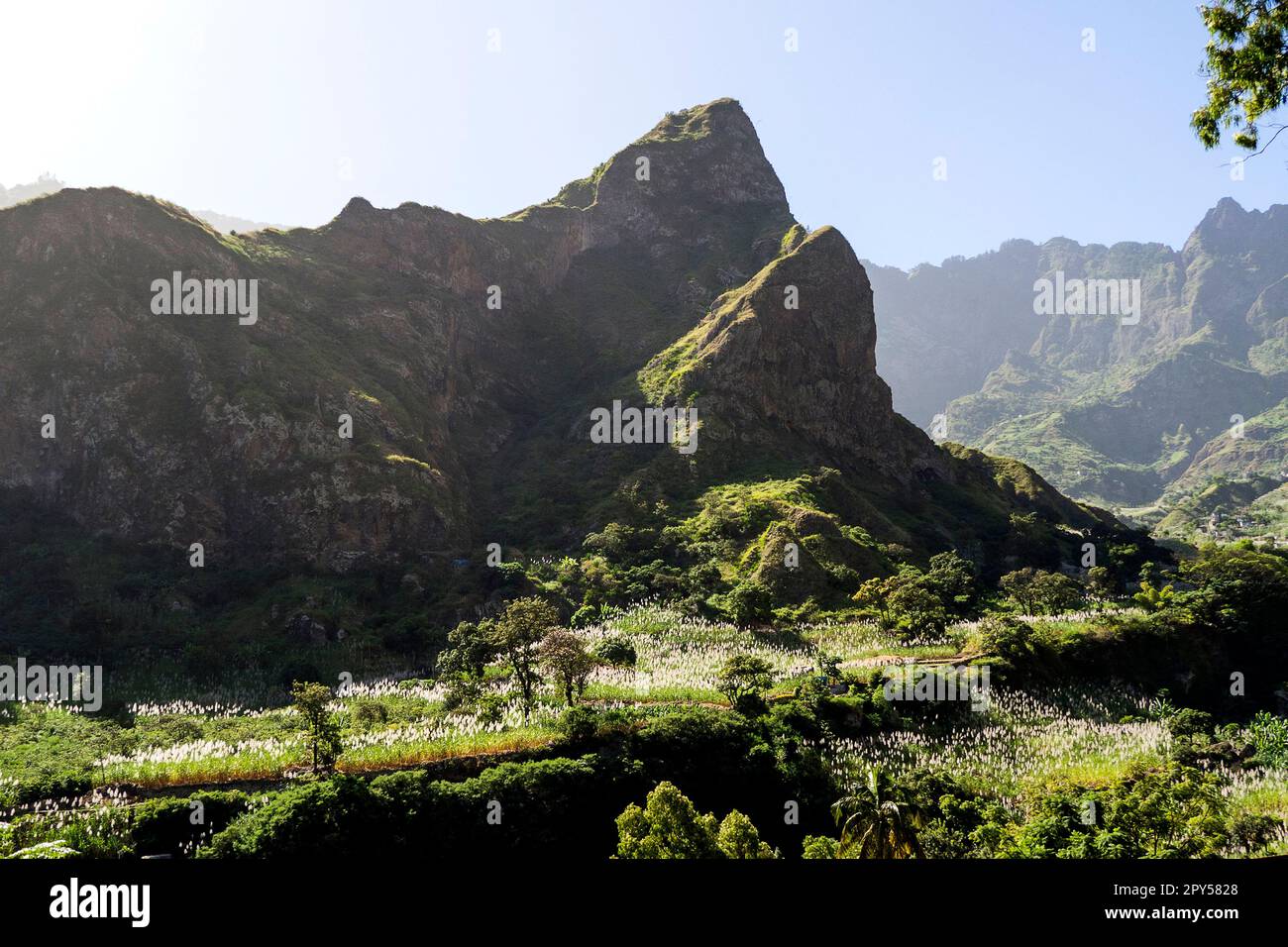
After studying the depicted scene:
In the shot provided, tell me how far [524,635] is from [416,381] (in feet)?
198

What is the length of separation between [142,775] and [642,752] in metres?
16.8

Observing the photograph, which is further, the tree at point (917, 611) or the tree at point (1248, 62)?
the tree at point (917, 611)

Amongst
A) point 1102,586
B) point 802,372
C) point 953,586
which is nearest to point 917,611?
point 953,586

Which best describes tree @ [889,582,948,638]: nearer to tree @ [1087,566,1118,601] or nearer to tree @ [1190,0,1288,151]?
tree @ [1087,566,1118,601]

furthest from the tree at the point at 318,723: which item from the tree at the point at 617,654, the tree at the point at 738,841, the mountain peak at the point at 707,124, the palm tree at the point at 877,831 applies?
the mountain peak at the point at 707,124

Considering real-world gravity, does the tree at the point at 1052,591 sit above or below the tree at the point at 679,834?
above

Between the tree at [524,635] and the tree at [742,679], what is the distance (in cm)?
845

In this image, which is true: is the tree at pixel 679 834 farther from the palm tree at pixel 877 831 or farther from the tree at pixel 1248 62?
the tree at pixel 1248 62

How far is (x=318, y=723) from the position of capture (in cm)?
2336

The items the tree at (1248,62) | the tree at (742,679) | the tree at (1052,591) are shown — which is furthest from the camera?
the tree at (1052,591)

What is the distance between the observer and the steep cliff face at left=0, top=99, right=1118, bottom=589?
61.2m

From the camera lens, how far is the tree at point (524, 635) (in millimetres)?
30375

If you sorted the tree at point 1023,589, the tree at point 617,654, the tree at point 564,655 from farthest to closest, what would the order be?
the tree at point 1023,589 → the tree at point 617,654 → the tree at point 564,655
